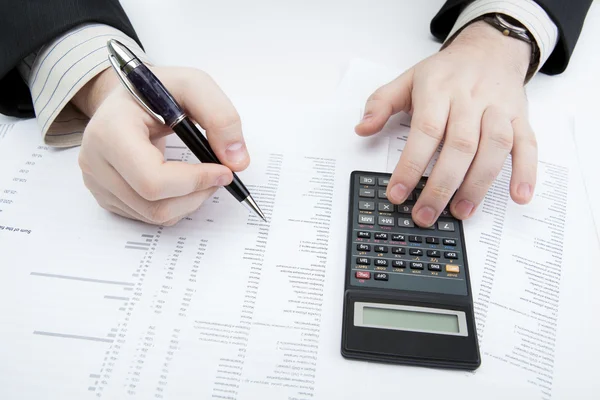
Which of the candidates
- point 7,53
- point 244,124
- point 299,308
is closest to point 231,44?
point 244,124

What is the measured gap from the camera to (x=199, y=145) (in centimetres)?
44

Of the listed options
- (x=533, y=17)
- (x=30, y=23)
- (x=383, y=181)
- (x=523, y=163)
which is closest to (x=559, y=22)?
(x=533, y=17)

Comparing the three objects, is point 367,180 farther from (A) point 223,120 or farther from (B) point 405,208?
(A) point 223,120

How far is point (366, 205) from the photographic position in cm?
49

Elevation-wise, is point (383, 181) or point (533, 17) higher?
point (533, 17)

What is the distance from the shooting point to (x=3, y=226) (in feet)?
1.57

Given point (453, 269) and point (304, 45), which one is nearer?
point (453, 269)

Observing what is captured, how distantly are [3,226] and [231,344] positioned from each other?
282 millimetres

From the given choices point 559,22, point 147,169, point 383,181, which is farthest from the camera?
point 559,22

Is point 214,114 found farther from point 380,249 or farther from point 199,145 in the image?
point 380,249

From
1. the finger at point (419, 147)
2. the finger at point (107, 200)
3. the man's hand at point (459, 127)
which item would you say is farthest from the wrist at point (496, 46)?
the finger at point (107, 200)

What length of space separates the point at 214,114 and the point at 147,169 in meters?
0.09

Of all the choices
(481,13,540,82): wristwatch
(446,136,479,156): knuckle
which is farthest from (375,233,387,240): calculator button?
(481,13,540,82): wristwatch

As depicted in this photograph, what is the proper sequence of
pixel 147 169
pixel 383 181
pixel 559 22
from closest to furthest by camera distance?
pixel 147 169 < pixel 383 181 < pixel 559 22
